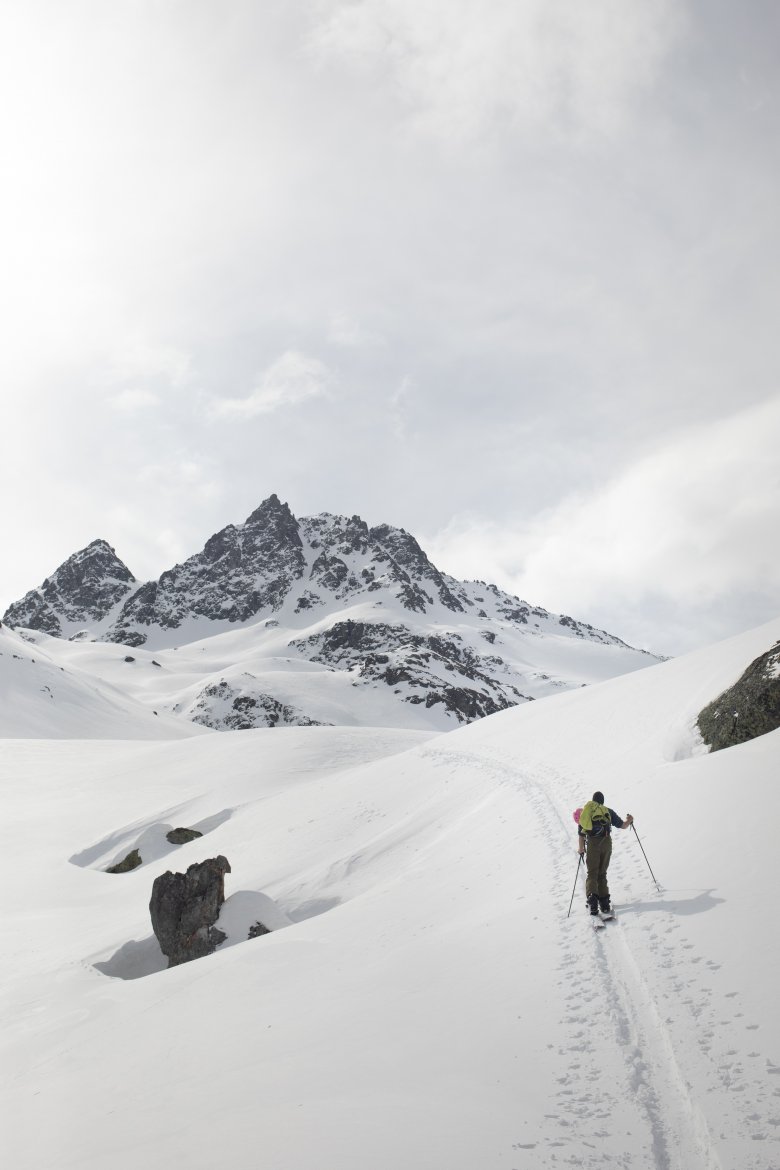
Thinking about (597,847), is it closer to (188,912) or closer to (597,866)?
(597,866)

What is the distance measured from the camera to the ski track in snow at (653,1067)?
Answer: 465 cm

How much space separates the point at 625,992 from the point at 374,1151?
357cm

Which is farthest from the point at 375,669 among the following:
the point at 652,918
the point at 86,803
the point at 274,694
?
the point at 652,918

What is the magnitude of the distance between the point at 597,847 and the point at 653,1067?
14.1 feet

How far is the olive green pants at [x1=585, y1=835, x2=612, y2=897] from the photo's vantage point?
9367 millimetres

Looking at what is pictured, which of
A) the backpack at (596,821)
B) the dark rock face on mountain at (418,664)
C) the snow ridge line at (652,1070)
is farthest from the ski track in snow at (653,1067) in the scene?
the dark rock face on mountain at (418,664)

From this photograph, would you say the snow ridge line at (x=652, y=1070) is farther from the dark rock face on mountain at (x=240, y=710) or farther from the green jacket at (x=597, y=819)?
the dark rock face on mountain at (x=240, y=710)

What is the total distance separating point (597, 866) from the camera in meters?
9.51

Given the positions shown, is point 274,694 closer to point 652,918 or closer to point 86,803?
point 86,803

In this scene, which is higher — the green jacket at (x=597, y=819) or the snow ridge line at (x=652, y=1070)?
the green jacket at (x=597, y=819)

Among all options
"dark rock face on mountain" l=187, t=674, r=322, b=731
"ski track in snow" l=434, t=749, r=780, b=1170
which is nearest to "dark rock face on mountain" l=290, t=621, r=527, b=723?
"dark rock face on mountain" l=187, t=674, r=322, b=731

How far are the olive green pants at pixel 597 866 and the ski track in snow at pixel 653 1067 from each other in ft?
1.96

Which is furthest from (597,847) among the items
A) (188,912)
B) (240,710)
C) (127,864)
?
(240,710)

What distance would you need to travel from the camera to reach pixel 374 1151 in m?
4.78
